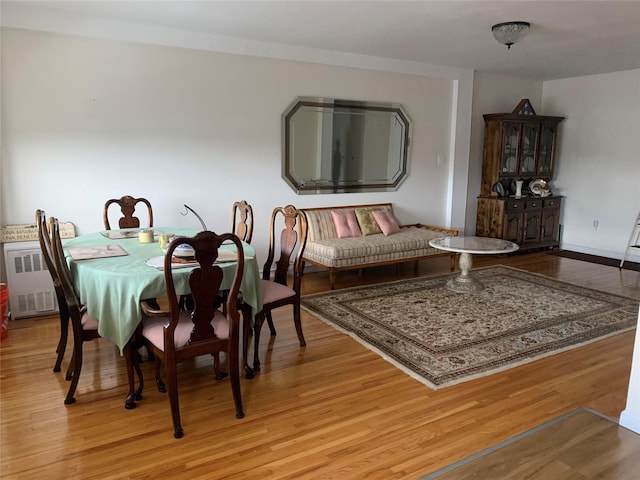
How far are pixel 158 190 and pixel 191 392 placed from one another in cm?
235

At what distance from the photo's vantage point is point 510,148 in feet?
21.4

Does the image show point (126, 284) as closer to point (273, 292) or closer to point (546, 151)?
point (273, 292)

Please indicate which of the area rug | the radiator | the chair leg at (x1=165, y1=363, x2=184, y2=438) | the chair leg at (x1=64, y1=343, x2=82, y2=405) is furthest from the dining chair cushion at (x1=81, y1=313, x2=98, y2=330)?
the area rug

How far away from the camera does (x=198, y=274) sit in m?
2.25

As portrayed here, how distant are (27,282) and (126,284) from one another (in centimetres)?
195

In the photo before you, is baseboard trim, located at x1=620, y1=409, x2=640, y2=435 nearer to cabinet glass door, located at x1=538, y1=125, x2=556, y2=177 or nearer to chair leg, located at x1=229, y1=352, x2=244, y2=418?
chair leg, located at x1=229, y1=352, x2=244, y2=418

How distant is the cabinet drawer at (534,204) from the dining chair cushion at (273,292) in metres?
4.54

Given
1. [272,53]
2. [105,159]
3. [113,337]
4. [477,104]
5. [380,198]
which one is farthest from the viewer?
[477,104]

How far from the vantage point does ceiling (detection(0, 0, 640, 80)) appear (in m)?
3.57

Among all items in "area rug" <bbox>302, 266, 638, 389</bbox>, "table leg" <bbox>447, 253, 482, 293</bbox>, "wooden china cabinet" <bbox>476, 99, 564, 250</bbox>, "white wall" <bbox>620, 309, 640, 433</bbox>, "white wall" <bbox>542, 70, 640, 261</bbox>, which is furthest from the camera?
"wooden china cabinet" <bbox>476, 99, 564, 250</bbox>

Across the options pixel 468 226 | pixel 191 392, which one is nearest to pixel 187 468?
pixel 191 392

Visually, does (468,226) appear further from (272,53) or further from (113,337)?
(113,337)

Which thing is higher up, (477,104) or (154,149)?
(477,104)

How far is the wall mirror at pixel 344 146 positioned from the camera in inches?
203
